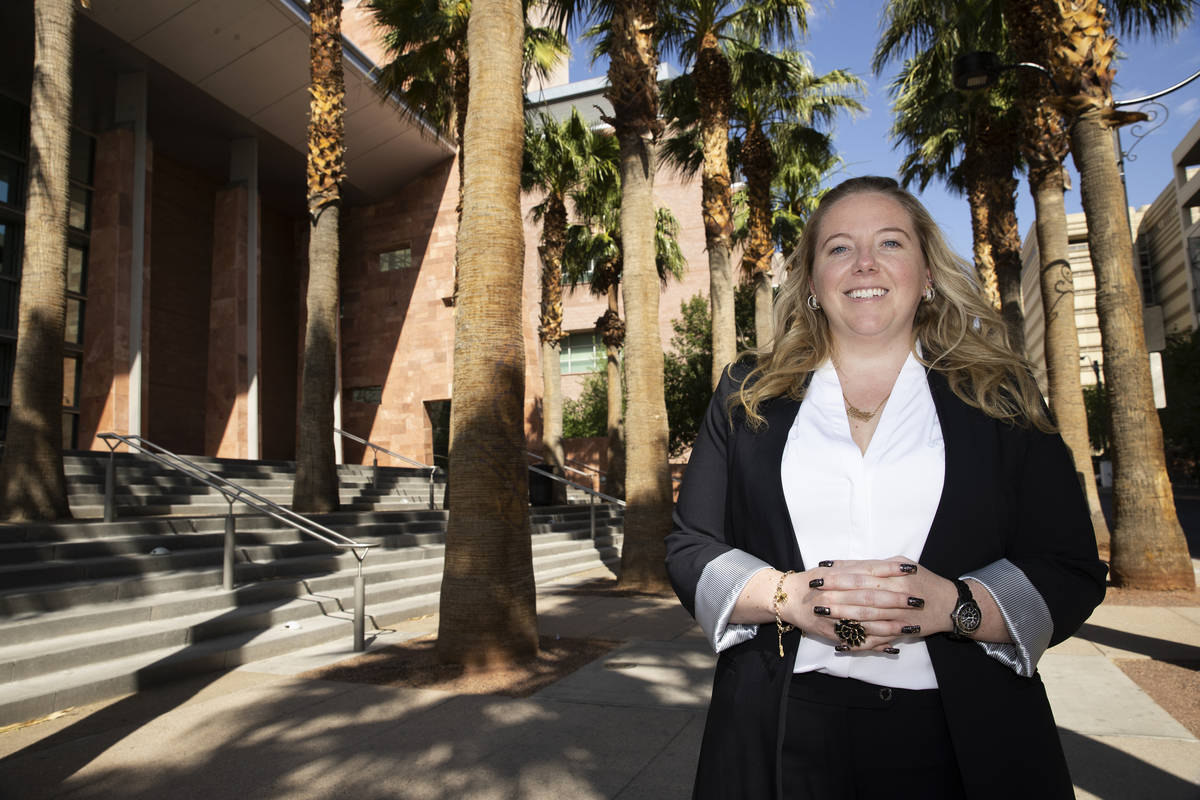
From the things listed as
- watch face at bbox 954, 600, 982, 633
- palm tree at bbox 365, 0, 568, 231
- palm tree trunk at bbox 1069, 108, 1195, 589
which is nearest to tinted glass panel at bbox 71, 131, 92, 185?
palm tree at bbox 365, 0, 568, 231

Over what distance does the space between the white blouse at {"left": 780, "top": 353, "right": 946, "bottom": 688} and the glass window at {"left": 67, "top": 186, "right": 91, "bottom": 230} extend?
2374 cm

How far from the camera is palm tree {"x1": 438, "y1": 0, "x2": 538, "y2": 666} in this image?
6418 millimetres

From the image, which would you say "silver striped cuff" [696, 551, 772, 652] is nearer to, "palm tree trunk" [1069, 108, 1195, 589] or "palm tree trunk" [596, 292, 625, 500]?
"palm tree trunk" [1069, 108, 1195, 589]

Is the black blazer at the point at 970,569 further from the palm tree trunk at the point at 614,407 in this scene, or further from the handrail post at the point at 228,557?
the palm tree trunk at the point at 614,407

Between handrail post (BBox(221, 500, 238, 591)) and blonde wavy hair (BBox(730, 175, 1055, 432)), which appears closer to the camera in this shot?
blonde wavy hair (BBox(730, 175, 1055, 432))

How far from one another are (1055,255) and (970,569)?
1336 cm

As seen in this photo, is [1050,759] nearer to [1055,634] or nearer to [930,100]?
[1055,634]

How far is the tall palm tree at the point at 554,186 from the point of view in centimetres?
2059

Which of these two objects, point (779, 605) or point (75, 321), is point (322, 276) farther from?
point (779, 605)

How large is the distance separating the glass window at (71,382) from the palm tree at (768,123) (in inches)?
669

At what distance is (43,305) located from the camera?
913 centimetres

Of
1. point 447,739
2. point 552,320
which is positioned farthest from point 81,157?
point 447,739

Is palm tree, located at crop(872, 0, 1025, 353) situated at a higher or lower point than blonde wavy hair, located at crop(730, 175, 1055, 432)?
higher

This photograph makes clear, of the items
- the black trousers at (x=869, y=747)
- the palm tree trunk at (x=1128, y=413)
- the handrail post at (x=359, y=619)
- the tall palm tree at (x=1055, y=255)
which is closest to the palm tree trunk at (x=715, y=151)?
the tall palm tree at (x=1055, y=255)
